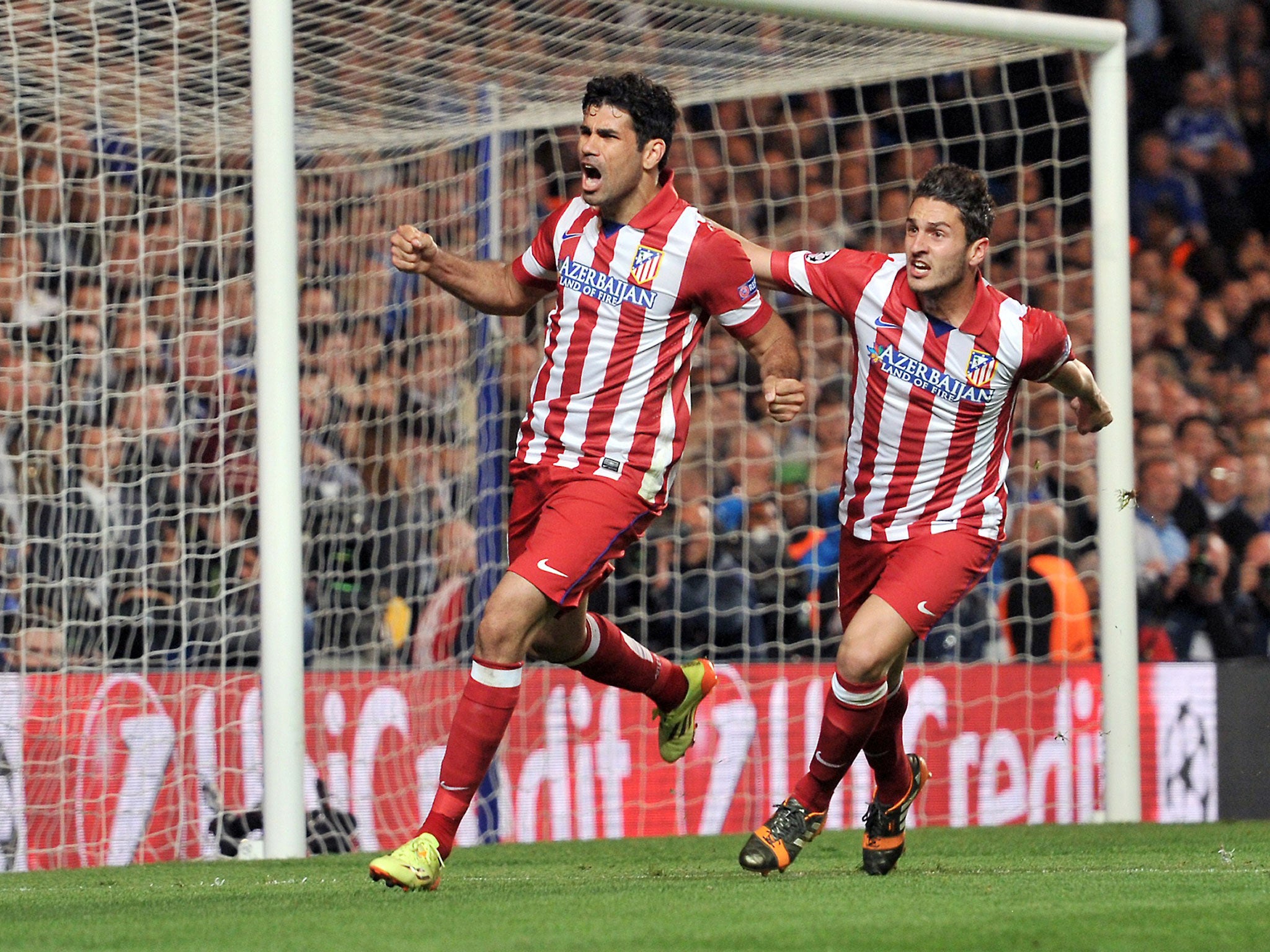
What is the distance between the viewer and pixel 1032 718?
328 inches

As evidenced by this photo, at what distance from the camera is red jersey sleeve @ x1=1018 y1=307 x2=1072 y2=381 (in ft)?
17.0

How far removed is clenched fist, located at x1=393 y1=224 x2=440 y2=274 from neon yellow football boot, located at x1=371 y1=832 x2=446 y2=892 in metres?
1.54

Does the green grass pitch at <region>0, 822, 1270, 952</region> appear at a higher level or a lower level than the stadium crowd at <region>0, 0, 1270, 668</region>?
lower

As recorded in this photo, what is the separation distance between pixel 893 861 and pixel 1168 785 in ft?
11.6

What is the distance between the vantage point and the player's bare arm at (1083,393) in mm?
5301

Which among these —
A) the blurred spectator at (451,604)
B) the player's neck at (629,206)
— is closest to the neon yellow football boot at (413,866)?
the player's neck at (629,206)

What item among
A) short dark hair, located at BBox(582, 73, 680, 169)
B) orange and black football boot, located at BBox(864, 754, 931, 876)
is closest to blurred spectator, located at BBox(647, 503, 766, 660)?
orange and black football boot, located at BBox(864, 754, 931, 876)

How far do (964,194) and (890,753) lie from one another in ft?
5.32

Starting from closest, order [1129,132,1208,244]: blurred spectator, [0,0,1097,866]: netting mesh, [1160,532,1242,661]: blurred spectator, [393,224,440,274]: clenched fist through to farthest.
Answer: [393,224,440,274]: clenched fist → [0,0,1097,866]: netting mesh → [1160,532,1242,661]: blurred spectator → [1129,132,1208,244]: blurred spectator

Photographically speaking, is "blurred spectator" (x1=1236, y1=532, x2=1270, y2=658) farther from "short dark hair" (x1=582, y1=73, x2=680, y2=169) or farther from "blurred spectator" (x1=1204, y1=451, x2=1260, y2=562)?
"short dark hair" (x1=582, y1=73, x2=680, y2=169)

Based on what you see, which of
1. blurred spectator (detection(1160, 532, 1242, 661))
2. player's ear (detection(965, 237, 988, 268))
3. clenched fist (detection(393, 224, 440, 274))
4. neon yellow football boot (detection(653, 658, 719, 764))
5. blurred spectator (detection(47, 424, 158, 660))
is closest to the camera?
clenched fist (detection(393, 224, 440, 274))

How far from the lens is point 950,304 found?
520 cm

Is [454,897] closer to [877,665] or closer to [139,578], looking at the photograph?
[877,665]

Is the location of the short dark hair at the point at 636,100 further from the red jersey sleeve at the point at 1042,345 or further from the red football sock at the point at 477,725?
the red football sock at the point at 477,725
